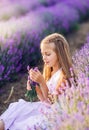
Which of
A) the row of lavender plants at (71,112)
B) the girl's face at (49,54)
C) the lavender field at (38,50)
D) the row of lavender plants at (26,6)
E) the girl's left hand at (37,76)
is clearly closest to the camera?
the row of lavender plants at (71,112)

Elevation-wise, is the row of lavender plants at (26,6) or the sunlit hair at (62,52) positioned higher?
the row of lavender plants at (26,6)

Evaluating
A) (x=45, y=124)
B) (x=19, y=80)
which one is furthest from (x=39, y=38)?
(x=45, y=124)

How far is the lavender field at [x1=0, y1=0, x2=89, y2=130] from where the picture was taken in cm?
339

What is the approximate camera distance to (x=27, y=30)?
7258 millimetres

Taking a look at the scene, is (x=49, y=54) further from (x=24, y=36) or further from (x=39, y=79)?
(x=24, y=36)

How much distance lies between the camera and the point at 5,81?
6.11m

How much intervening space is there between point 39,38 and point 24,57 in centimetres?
74

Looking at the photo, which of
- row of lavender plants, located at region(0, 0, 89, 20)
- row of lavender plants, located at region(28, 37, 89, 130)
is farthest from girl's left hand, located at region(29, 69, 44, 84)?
row of lavender plants, located at region(0, 0, 89, 20)

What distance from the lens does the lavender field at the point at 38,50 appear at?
11.1 ft

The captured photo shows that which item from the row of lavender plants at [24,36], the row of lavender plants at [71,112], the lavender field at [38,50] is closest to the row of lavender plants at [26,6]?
the lavender field at [38,50]

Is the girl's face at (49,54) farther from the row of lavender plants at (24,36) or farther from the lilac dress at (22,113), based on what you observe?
the row of lavender plants at (24,36)

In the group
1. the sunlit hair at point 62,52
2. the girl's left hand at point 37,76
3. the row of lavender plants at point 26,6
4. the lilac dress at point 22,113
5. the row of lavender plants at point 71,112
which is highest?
the row of lavender plants at point 26,6

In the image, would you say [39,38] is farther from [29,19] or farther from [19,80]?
[19,80]

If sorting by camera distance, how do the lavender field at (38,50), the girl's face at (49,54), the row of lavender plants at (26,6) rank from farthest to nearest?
1. the row of lavender plants at (26,6)
2. the girl's face at (49,54)
3. the lavender field at (38,50)
